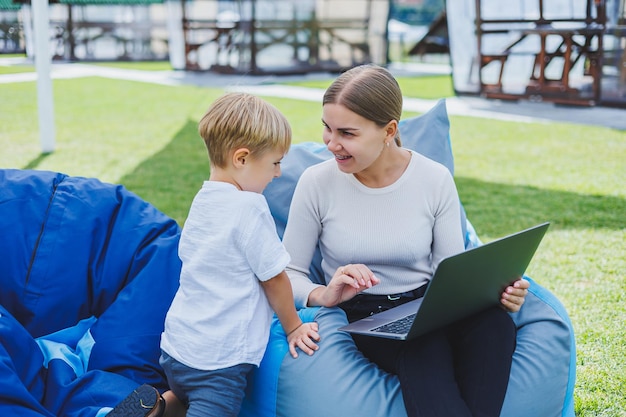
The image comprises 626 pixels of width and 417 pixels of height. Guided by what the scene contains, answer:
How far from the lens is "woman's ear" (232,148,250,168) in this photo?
1812 mm

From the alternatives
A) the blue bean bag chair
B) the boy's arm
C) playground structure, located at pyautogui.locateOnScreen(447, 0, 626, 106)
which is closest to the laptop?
the boy's arm

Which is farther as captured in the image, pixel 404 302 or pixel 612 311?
pixel 612 311

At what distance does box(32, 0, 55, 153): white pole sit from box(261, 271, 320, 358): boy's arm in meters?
4.82

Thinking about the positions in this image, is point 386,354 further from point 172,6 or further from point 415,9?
point 415,9

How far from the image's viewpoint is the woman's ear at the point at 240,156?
1.81 metres

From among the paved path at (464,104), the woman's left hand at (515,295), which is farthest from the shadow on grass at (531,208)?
the woman's left hand at (515,295)

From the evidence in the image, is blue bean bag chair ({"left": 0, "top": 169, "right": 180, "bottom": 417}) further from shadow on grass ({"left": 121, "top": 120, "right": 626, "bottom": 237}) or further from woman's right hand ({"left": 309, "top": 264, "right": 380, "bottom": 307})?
shadow on grass ({"left": 121, "top": 120, "right": 626, "bottom": 237})

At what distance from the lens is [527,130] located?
23.9ft

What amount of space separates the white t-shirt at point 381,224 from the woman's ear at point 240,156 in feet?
1.11

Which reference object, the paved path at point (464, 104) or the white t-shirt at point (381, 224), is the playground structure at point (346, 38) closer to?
the paved path at point (464, 104)

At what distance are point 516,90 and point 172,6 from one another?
7.71 metres

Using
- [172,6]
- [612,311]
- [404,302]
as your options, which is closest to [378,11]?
[172,6]

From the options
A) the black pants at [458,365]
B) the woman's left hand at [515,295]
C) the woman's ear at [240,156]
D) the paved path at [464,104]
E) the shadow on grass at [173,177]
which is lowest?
the shadow on grass at [173,177]

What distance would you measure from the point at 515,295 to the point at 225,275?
77 cm
